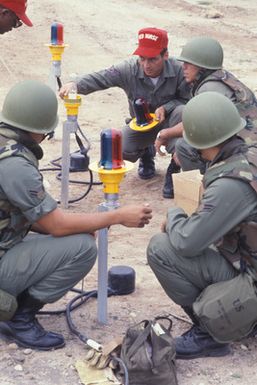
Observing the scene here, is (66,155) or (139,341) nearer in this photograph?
(139,341)

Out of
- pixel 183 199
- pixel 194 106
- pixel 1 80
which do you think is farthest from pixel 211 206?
pixel 1 80

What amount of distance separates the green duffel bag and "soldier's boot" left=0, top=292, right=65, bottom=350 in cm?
87

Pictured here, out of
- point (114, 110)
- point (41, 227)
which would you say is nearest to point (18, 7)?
point (41, 227)

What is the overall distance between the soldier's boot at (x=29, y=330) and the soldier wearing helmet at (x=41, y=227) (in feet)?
0.04

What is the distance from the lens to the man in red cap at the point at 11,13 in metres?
5.86

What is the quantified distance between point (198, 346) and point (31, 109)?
1641 mm

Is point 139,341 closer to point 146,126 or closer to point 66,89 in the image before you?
point 66,89

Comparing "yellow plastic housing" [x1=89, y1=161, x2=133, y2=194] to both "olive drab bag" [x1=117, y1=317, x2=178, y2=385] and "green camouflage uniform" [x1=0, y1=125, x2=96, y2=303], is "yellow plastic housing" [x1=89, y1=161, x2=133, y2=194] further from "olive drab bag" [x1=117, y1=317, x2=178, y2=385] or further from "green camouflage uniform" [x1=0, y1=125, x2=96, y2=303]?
"olive drab bag" [x1=117, y1=317, x2=178, y2=385]

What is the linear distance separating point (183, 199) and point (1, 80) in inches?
243

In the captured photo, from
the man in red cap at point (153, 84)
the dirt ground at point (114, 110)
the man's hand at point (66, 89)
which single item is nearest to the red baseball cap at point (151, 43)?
the man in red cap at point (153, 84)

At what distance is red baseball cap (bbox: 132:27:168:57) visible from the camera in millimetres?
7062

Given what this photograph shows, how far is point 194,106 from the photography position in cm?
451

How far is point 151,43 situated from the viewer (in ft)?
23.2

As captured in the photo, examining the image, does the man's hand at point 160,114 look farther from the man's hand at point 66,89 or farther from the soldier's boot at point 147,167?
the man's hand at point 66,89
